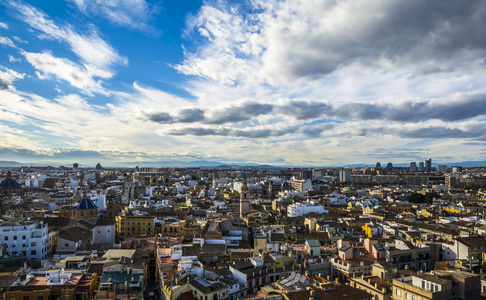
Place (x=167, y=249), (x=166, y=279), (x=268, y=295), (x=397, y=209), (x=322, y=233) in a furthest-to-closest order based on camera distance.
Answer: (x=397, y=209) → (x=322, y=233) → (x=167, y=249) → (x=166, y=279) → (x=268, y=295)

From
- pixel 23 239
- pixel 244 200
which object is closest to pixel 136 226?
pixel 23 239

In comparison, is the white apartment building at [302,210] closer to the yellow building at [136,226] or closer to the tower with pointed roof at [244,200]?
the tower with pointed roof at [244,200]

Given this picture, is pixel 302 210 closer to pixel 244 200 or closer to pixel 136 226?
pixel 244 200

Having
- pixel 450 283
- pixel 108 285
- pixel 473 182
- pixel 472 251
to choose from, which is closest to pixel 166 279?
pixel 108 285

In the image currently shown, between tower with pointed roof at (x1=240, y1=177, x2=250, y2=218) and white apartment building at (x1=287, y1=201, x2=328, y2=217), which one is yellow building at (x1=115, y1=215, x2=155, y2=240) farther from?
white apartment building at (x1=287, y1=201, x2=328, y2=217)

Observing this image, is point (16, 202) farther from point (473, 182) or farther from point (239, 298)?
point (473, 182)

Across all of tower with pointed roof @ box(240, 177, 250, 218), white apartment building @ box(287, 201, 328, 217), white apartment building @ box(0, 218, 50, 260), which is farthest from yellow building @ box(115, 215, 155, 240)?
white apartment building @ box(287, 201, 328, 217)
